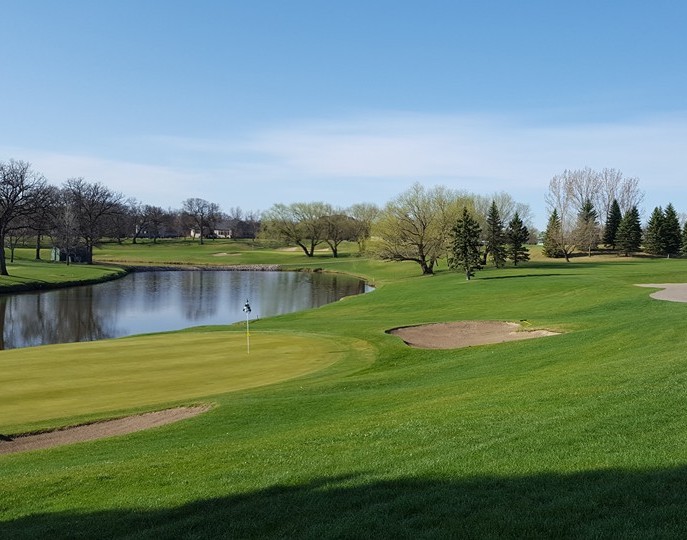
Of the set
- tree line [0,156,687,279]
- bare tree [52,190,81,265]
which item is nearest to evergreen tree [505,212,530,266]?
tree line [0,156,687,279]

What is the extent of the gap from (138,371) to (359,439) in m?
13.2

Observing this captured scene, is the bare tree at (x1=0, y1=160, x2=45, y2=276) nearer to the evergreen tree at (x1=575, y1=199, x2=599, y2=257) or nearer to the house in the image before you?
the house

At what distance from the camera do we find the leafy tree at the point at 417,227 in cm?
7844

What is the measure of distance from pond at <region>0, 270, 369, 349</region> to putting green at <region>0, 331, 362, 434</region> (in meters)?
14.7

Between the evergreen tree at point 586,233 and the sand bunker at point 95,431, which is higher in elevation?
the evergreen tree at point 586,233

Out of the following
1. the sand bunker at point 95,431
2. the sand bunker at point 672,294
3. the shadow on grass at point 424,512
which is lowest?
the sand bunker at point 95,431

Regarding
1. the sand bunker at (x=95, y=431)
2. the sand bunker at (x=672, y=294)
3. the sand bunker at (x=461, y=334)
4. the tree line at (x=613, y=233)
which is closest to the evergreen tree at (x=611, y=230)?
the tree line at (x=613, y=233)

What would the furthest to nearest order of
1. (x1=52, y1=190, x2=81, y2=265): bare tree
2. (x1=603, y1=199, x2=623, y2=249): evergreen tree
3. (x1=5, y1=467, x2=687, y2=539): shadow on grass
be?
(x1=603, y1=199, x2=623, y2=249): evergreen tree < (x1=52, y1=190, x2=81, y2=265): bare tree < (x1=5, y1=467, x2=687, y2=539): shadow on grass

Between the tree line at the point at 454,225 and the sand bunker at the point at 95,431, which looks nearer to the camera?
the sand bunker at the point at 95,431

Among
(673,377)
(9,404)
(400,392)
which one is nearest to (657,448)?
(673,377)

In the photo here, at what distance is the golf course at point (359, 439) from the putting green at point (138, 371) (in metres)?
0.11

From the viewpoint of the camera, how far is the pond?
43656 mm

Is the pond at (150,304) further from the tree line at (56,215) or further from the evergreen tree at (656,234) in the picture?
the evergreen tree at (656,234)

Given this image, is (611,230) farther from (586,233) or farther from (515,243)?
(515,243)
